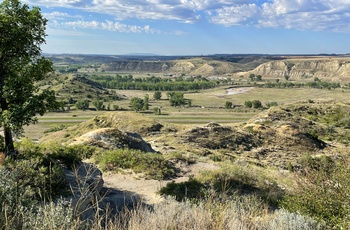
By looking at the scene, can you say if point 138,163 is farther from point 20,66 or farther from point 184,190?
point 20,66

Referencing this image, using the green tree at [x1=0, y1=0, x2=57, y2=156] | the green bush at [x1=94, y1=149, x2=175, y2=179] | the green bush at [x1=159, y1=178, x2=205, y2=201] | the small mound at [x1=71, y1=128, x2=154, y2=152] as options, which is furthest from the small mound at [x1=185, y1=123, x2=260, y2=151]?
the green tree at [x1=0, y1=0, x2=57, y2=156]

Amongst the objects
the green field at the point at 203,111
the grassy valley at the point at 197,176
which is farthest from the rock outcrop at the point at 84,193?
the green field at the point at 203,111

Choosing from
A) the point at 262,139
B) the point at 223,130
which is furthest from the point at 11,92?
the point at 262,139

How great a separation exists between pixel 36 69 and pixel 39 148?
11.9 ft

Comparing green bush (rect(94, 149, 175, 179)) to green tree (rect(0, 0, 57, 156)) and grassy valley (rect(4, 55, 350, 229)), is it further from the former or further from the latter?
green tree (rect(0, 0, 57, 156))

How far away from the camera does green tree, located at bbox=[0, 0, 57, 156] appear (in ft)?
39.1

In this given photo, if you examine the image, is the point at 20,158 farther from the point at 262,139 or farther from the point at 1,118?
the point at 262,139

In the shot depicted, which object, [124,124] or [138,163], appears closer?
[138,163]

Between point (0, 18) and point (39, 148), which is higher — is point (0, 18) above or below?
above

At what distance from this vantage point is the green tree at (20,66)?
1193 cm

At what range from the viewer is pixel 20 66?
12.8 m

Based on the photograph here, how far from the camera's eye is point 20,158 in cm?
1203

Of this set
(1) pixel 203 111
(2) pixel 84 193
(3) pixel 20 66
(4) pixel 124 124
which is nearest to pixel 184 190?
(2) pixel 84 193

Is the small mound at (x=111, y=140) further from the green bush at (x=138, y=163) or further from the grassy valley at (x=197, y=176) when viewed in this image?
the green bush at (x=138, y=163)
